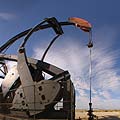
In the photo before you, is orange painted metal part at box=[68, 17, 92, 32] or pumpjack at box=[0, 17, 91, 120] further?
orange painted metal part at box=[68, 17, 92, 32]

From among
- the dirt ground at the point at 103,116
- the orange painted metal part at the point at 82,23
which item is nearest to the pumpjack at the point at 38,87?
the orange painted metal part at the point at 82,23

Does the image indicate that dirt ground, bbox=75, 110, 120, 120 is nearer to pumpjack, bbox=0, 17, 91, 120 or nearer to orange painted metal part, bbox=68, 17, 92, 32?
pumpjack, bbox=0, 17, 91, 120

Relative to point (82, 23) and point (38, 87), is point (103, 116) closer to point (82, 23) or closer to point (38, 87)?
point (82, 23)

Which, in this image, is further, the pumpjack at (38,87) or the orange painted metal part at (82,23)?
the orange painted metal part at (82,23)

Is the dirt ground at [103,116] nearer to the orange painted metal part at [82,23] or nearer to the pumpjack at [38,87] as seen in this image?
the pumpjack at [38,87]

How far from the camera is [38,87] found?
17.7 m

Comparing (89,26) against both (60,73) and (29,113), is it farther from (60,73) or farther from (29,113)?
(29,113)

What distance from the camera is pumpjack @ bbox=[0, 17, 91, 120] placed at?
17.5 metres

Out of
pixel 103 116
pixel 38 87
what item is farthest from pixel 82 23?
pixel 103 116

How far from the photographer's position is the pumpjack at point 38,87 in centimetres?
1747

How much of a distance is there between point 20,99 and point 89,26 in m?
7.17

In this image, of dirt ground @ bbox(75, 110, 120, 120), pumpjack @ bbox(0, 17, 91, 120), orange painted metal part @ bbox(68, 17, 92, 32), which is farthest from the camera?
dirt ground @ bbox(75, 110, 120, 120)

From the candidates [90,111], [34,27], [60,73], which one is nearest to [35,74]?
[60,73]

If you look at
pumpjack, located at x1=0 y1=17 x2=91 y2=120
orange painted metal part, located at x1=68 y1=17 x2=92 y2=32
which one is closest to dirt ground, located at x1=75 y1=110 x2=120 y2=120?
pumpjack, located at x1=0 y1=17 x2=91 y2=120
